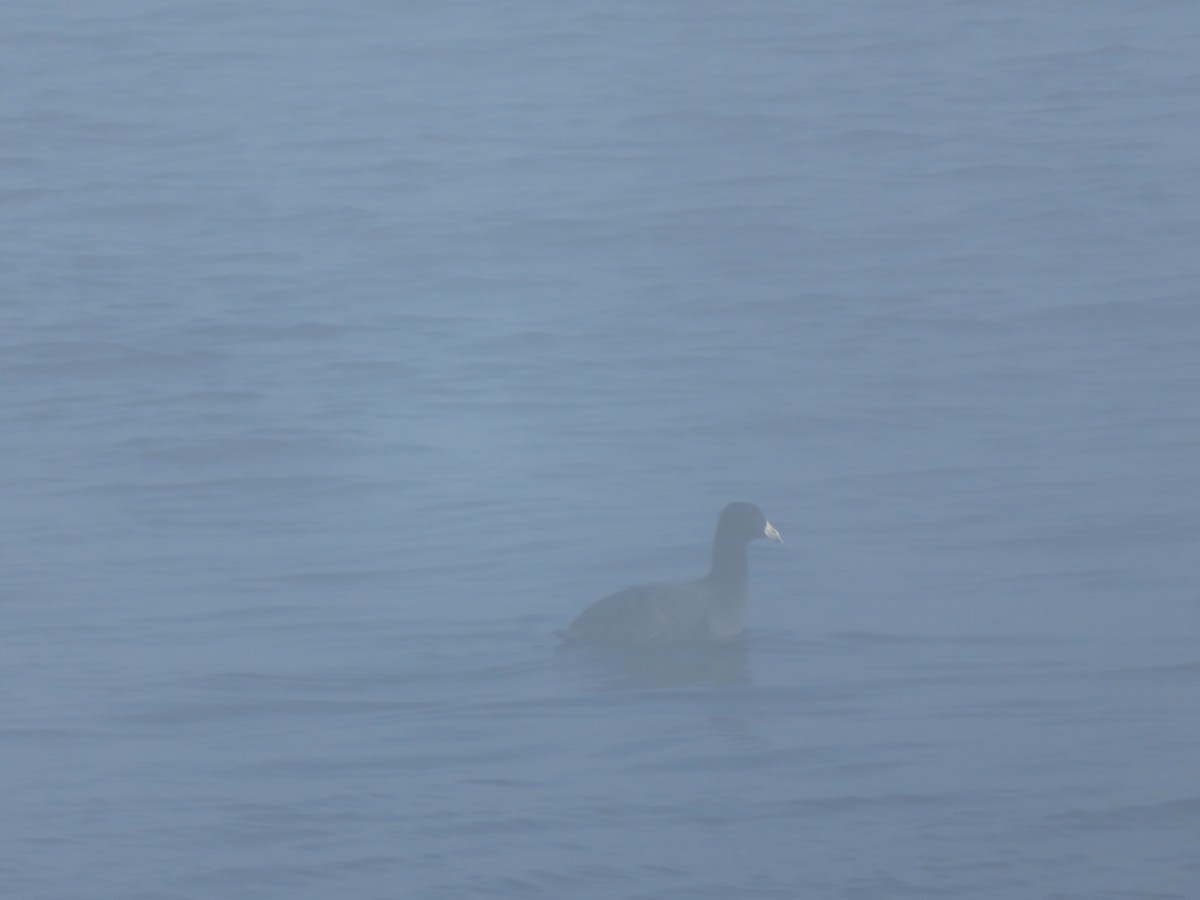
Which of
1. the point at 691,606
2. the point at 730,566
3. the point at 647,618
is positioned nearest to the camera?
the point at 647,618

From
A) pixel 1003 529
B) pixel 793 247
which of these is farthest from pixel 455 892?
pixel 793 247

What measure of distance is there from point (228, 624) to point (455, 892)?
4640mm

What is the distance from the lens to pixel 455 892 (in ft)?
24.9

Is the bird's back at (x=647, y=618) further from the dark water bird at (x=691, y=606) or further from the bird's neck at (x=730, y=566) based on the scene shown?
the bird's neck at (x=730, y=566)

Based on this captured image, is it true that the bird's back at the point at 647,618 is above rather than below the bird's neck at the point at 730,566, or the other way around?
below

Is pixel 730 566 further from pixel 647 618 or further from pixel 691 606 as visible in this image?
pixel 647 618

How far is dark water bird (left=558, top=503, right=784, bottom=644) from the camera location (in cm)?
1068

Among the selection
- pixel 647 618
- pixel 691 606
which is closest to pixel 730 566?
pixel 691 606

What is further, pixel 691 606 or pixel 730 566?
pixel 730 566

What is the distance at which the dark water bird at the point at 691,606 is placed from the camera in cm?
1068

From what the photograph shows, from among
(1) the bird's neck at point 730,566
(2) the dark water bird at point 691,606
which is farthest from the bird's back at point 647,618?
(1) the bird's neck at point 730,566

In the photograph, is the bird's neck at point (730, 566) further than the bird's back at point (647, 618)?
Yes

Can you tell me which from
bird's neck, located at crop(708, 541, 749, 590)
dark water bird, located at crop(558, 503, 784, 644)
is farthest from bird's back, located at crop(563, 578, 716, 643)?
bird's neck, located at crop(708, 541, 749, 590)

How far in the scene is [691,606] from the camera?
35.8ft
